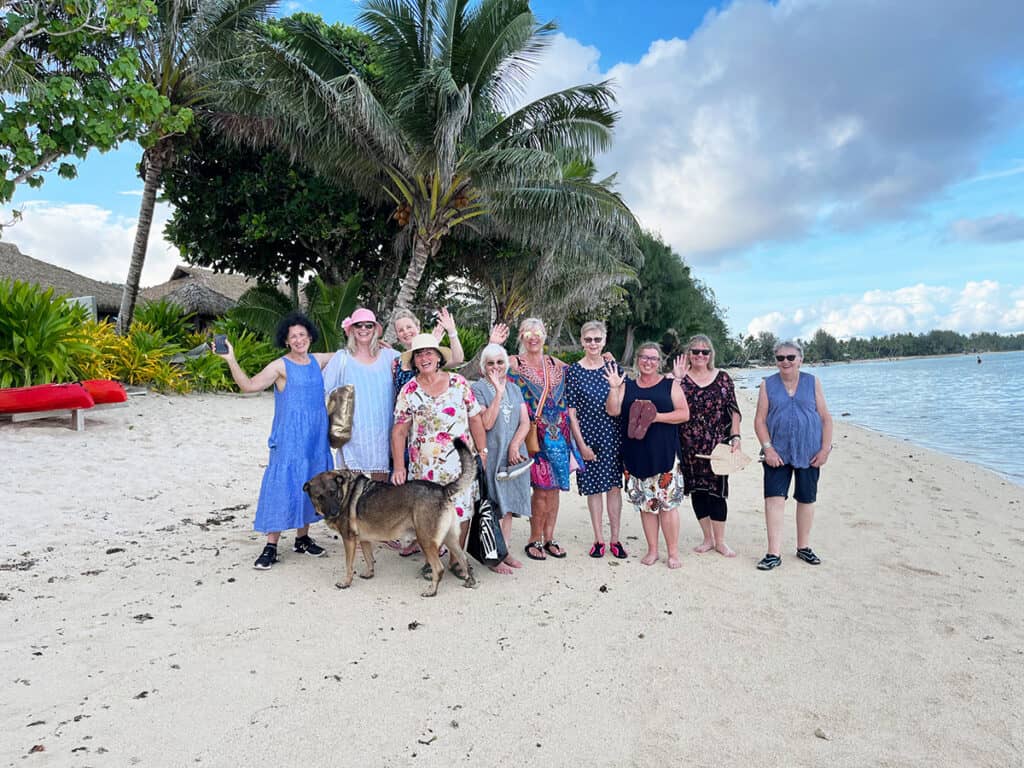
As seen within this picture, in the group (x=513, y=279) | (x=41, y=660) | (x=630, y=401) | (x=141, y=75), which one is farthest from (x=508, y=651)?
(x=513, y=279)

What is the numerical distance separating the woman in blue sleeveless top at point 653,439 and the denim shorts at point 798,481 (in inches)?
28.6

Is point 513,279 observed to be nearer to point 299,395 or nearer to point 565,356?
point 565,356

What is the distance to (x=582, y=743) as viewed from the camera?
2.75m

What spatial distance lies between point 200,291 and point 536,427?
24.1 meters

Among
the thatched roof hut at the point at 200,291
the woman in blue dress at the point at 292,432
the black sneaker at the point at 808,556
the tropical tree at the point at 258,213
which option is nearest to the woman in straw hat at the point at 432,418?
the woman in blue dress at the point at 292,432

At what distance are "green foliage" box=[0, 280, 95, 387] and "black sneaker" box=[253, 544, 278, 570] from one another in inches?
251

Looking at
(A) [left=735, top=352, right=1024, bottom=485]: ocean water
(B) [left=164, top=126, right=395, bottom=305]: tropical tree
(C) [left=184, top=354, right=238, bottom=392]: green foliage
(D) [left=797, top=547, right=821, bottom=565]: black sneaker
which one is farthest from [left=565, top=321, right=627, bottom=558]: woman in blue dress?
(B) [left=164, top=126, right=395, bottom=305]: tropical tree

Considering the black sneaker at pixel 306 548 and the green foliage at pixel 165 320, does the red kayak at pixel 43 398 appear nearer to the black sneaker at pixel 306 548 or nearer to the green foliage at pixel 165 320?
the black sneaker at pixel 306 548

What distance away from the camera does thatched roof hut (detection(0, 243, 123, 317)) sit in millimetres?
22844

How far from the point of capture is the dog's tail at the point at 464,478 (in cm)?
411

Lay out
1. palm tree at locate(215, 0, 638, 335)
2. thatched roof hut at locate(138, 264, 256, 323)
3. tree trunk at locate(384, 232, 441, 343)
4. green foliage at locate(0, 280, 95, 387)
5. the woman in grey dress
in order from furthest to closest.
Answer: thatched roof hut at locate(138, 264, 256, 323)
tree trunk at locate(384, 232, 441, 343)
palm tree at locate(215, 0, 638, 335)
green foliage at locate(0, 280, 95, 387)
the woman in grey dress

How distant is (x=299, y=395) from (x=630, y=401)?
245 centimetres

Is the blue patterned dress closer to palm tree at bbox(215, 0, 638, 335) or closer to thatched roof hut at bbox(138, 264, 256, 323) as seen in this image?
palm tree at bbox(215, 0, 638, 335)

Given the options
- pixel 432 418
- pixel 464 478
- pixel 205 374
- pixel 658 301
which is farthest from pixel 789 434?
pixel 658 301
